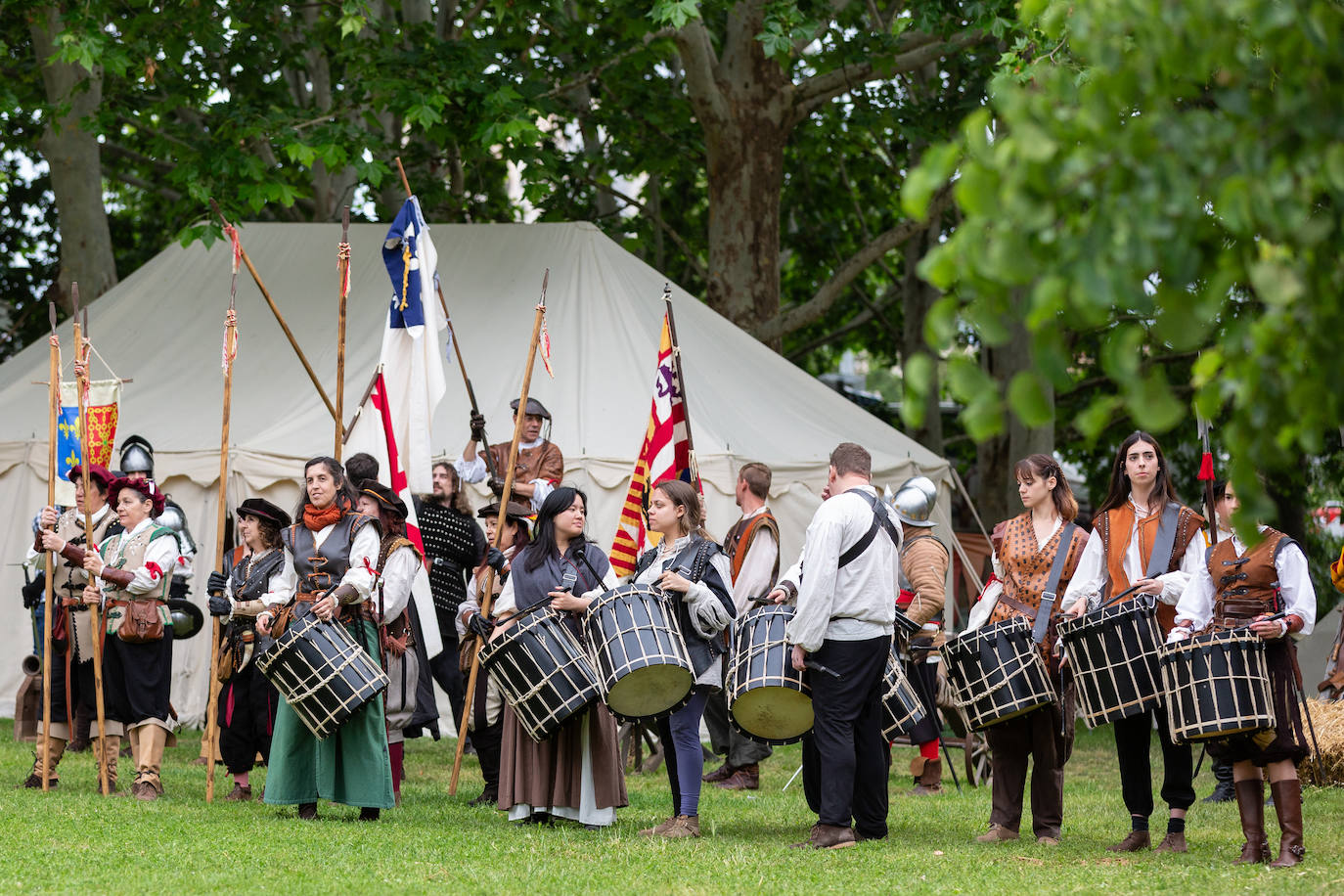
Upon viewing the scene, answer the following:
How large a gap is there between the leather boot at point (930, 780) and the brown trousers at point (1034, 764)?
2.16 meters

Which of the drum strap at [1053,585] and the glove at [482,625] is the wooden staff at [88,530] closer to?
the glove at [482,625]

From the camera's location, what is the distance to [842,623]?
6.50 meters

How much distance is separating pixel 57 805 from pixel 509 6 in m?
8.40

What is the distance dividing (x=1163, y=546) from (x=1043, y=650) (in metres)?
0.67

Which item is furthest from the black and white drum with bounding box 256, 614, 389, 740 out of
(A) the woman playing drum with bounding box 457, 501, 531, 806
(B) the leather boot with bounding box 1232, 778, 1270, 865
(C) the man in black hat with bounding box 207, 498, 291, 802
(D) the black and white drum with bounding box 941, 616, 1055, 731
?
(B) the leather boot with bounding box 1232, 778, 1270, 865

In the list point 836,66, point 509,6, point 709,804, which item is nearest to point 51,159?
point 509,6

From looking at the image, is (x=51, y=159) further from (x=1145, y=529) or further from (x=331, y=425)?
(x=1145, y=529)

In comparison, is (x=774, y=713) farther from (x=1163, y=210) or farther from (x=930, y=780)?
(x=1163, y=210)

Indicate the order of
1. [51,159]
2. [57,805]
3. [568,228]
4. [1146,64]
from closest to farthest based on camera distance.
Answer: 1. [1146,64]
2. [57,805]
3. [568,228]
4. [51,159]

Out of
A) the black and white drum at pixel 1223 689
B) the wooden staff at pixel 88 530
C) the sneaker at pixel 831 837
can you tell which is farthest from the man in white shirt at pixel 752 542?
the wooden staff at pixel 88 530

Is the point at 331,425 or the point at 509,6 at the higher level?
the point at 509,6

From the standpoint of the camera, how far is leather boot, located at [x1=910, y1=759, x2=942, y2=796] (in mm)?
9062

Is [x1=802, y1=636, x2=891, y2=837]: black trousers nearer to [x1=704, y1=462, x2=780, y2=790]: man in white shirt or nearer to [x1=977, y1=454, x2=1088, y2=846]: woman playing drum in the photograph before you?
[x1=977, y1=454, x2=1088, y2=846]: woman playing drum

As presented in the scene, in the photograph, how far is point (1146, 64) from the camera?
9.70ft
